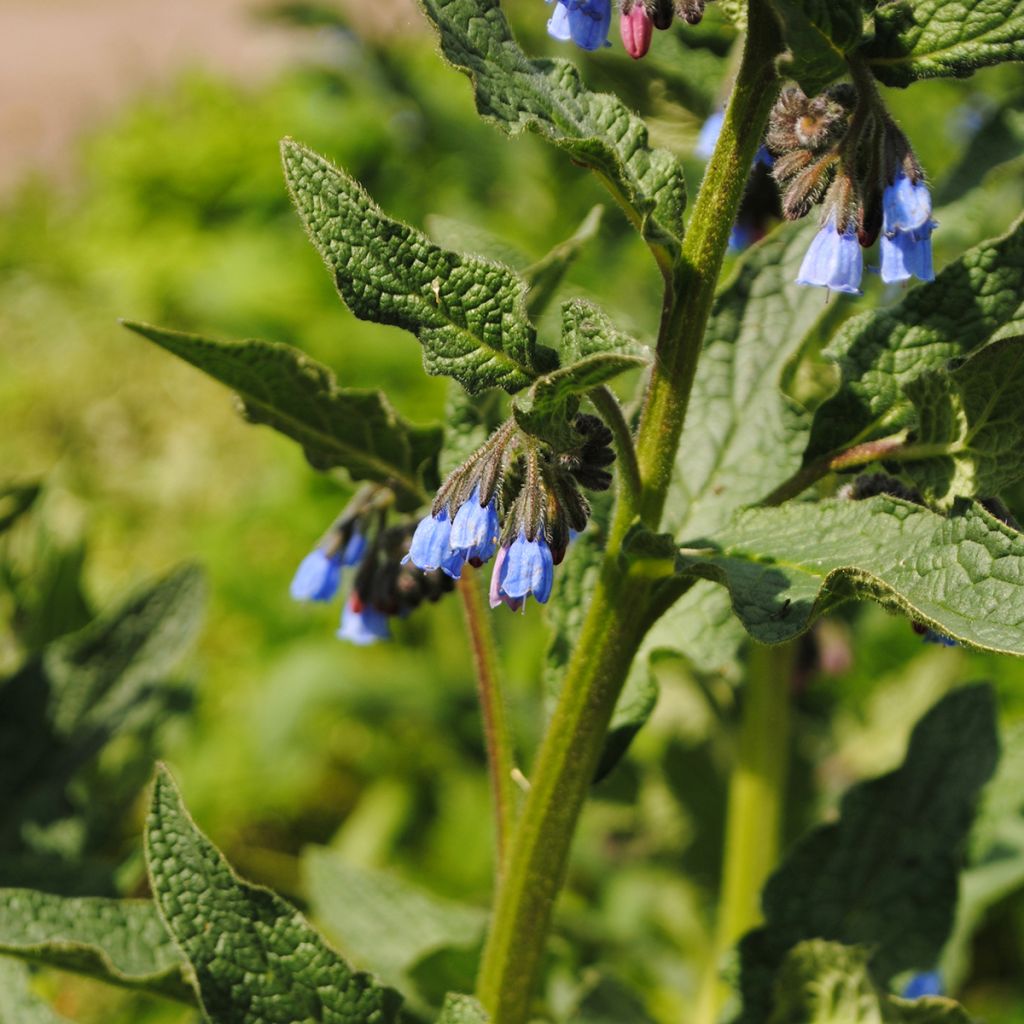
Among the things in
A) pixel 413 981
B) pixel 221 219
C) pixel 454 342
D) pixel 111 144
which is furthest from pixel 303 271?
pixel 454 342

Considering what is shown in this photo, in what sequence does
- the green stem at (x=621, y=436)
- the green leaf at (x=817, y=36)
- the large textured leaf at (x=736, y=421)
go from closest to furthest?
the green leaf at (x=817, y=36)
the green stem at (x=621, y=436)
the large textured leaf at (x=736, y=421)

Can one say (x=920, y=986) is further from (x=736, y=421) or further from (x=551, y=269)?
(x=551, y=269)

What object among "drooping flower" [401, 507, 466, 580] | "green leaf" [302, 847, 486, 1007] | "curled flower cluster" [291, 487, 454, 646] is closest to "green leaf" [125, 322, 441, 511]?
"curled flower cluster" [291, 487, 454, 646]

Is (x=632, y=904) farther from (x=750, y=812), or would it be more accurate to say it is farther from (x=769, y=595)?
(x=769, y=595)

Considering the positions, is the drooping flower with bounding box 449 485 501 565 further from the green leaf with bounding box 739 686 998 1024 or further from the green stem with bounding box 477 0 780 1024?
the green leaf with bounding box 739 686 998 1024

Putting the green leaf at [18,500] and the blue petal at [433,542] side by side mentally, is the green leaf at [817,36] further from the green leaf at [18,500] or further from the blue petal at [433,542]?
the green leaf at [18,500]

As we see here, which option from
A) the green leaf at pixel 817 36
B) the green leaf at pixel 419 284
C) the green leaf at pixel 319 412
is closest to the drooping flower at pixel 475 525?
the green leaf at pixel 419 284
